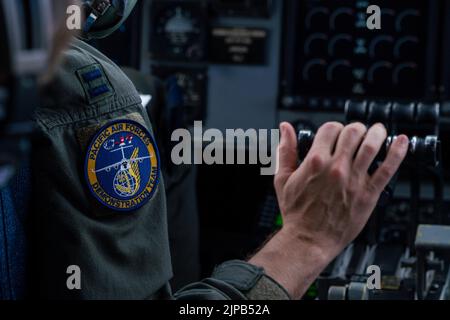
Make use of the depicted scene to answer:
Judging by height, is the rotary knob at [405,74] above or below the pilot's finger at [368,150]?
below

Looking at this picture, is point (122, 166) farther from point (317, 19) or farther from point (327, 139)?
point (317, 19)

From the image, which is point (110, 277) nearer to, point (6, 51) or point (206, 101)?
point (6, 51)

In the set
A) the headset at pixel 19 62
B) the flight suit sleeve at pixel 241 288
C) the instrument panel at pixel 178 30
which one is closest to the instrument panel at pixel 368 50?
the instrument panel at pixel 178 30

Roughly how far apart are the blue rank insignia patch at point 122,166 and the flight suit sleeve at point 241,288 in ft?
0.40

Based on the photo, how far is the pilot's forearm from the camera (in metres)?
1.06

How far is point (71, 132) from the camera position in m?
1.01

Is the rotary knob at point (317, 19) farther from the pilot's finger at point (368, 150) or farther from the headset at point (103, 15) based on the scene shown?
the pilot's finger at point (368, 150)

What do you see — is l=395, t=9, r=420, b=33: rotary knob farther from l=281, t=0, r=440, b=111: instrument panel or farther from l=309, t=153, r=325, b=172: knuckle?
l=309, t=153, r=325, b=172: knuckle

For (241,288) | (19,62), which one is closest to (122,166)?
(241,288)

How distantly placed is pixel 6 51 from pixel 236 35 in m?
2.93

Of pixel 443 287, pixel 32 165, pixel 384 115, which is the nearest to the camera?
pixel 32 165

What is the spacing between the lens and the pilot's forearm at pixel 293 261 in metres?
1.06

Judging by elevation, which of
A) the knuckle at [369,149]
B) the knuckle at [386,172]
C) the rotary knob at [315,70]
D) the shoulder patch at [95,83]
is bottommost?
the rotary knob at [315,70]

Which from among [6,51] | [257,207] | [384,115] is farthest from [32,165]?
[257,207]
